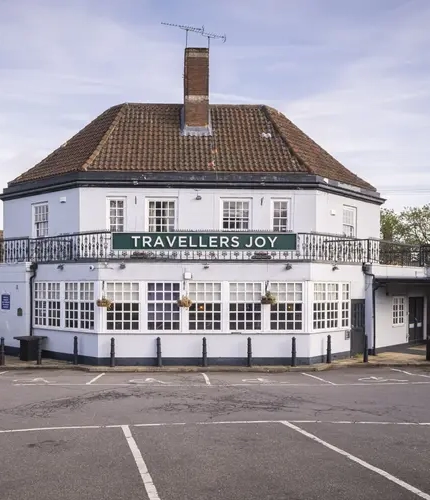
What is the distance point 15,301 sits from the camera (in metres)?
25.1

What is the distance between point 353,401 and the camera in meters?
15.0

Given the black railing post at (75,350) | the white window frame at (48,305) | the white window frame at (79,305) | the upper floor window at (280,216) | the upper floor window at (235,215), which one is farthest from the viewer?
the upper floor window at (280,216)

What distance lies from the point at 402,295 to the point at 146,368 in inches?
458

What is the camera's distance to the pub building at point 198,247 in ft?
72.6

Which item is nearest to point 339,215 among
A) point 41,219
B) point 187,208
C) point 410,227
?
point 187,208

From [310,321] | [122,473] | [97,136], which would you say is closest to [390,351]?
[310,321]

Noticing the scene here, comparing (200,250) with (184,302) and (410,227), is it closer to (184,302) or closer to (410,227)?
(184,302)

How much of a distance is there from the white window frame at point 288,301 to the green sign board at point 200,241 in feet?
4.02

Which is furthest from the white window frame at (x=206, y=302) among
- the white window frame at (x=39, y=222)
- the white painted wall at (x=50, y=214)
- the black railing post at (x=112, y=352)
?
the white window frame at (x=39, y=222)

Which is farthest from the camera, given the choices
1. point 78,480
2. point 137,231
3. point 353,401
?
point 137,231

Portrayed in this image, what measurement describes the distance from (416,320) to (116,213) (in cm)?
1356

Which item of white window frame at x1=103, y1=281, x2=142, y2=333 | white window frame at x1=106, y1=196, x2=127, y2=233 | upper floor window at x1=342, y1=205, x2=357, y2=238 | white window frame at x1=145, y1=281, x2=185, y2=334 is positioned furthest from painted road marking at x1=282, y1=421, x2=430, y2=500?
upper floor window at x1=342, y1=205, x2=357, y2=238

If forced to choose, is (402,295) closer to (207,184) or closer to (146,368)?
(207,184)

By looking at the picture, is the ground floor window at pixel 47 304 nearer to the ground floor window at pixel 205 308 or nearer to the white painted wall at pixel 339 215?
the ground floor window at pixel 205 308
